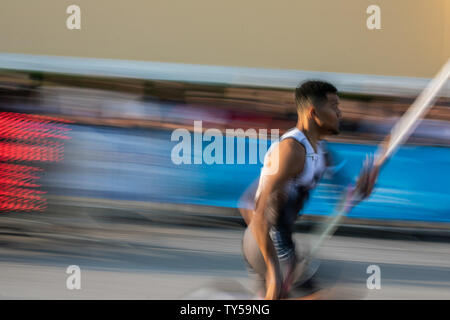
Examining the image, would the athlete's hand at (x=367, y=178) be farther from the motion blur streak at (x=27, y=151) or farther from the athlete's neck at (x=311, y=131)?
the motion blur streak at (x=27, y=151)

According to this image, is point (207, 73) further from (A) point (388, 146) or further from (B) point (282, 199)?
(A) point (388, 146)

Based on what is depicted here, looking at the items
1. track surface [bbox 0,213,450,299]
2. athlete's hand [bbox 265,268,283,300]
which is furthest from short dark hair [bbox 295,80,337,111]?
athlete's hand [bbox 265,268,283,300]

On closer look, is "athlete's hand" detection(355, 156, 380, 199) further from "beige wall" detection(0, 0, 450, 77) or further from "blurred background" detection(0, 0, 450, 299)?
"beige wall" detection(0, 0, 450, 77)

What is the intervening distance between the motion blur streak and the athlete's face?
4.54ft

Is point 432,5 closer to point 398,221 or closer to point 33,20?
point 398,221

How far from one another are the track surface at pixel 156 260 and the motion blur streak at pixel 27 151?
0.13 meters

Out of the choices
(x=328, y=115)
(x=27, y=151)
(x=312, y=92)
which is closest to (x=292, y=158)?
(x=328, y=115)

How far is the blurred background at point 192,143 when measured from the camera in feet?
11.3

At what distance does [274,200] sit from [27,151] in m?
1.39

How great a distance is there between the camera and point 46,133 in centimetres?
345

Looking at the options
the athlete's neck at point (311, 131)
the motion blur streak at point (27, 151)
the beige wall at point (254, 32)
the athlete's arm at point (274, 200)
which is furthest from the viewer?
the beige wall at point (254, 32)

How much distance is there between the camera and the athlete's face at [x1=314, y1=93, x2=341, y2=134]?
3.36 m

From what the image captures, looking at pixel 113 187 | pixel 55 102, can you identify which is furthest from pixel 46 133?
pixel 113 187

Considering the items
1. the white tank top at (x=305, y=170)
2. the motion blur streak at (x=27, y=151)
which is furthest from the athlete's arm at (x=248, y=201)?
the motion blur streak at (x=27, y=151)
